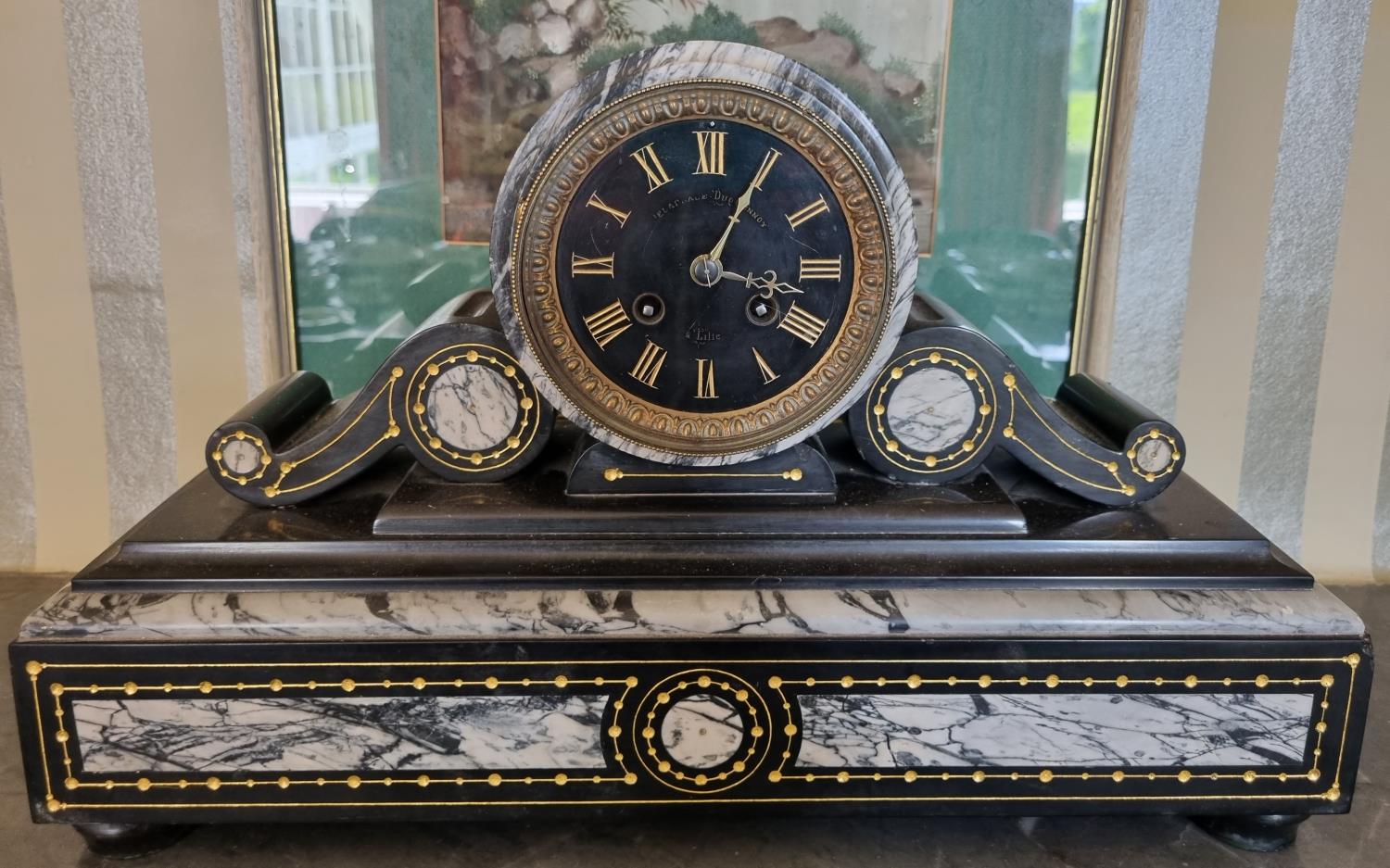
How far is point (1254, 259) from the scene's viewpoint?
11.1ft

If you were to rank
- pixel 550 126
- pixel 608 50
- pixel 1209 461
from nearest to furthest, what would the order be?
pixel 550 126 → pixel 608 50 → pixel 1209 461

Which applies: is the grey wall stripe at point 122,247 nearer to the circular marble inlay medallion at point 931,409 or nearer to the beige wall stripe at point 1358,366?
the circular marble inlay medallion at point 931,409

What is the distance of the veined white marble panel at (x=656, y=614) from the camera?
213 centimetres

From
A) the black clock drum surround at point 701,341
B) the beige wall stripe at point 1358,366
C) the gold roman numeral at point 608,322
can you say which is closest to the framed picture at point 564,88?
the beige wall stripe at point 1358,366

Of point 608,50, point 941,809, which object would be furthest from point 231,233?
point 941,809

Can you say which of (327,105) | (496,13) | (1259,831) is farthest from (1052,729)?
(327,105)

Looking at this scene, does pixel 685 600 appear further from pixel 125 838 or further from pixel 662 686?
pixel 125 838

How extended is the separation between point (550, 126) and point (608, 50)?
1121 millimetres

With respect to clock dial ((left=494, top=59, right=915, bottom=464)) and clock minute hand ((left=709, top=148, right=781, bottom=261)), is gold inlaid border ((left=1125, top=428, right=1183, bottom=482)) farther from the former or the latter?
clock minute hand ((left=709, top=148, right=781, bottom=261))

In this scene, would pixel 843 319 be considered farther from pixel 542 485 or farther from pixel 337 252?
pixel 337 252

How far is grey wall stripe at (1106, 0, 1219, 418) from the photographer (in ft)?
10.5

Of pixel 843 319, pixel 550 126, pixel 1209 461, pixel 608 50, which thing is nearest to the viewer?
pixel 550 126

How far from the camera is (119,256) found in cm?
336

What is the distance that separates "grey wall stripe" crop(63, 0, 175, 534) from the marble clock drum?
4.17 feet
